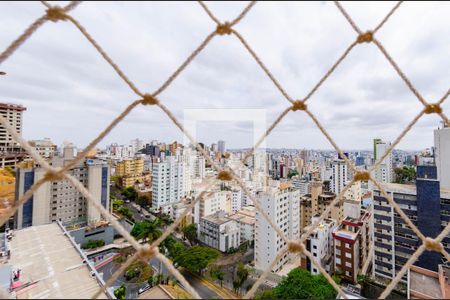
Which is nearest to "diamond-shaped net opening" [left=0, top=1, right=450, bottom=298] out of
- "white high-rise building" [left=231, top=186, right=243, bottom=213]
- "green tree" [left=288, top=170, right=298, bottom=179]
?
"white high-rise building" [left=231, top=186, right=243, bottom=213]

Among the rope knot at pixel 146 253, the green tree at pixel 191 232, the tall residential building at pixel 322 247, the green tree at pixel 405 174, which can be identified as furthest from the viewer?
the green tree at pixel 405 174

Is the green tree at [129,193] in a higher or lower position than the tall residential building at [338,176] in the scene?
lower

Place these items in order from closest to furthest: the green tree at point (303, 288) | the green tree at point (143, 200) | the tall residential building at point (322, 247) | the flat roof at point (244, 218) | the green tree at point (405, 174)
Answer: the green tree at point (303, 288) < the tall residential building at point (322, 247) < the flat roof at point (244, 218) < the green tree at point (405, 174) < the green tree at point (143, 200)

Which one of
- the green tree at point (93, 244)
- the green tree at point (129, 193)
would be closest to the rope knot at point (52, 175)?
the green tree at point (93, 244)

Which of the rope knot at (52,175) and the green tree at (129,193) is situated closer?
the rope knot at (52,175)

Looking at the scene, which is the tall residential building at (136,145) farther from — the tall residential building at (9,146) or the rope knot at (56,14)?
the rope knot at (56,14)

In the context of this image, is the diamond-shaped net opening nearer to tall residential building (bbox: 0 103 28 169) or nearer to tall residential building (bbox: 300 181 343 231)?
tall residential building (bbox: 0 103 28 169)

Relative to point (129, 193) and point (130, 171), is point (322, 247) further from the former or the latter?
point (130, 171)
